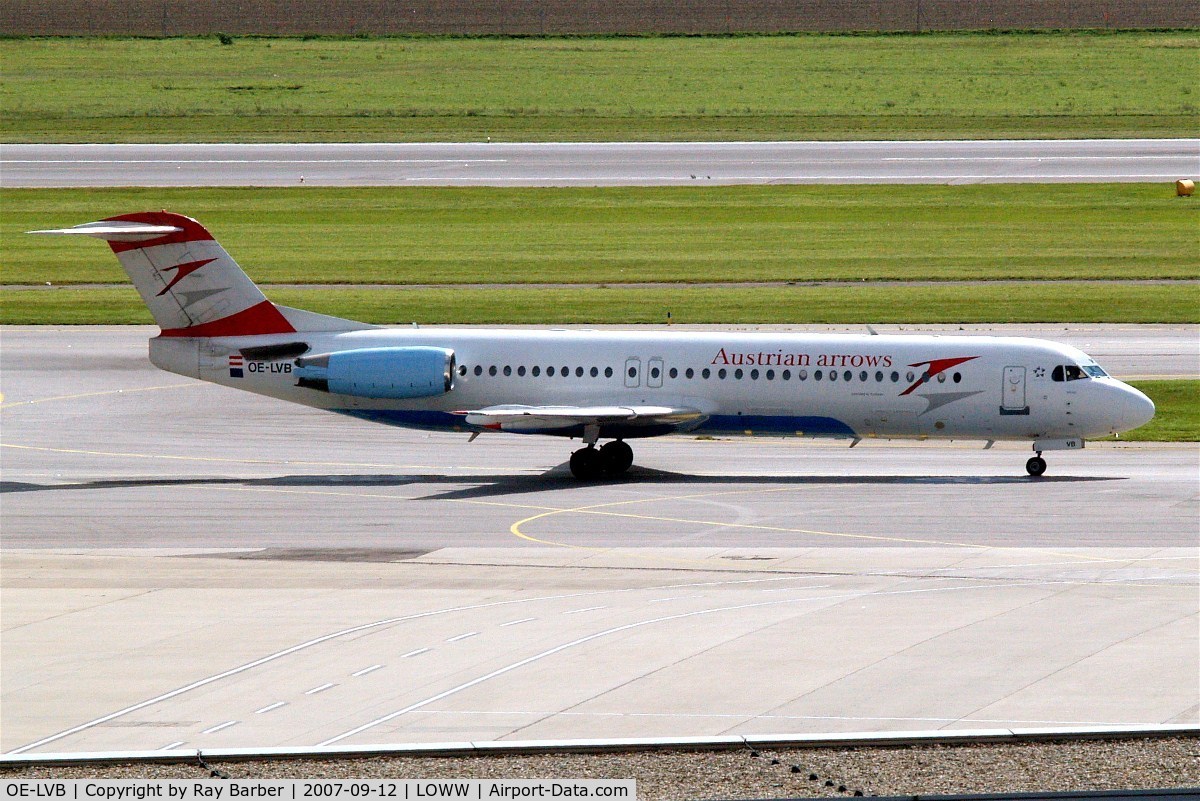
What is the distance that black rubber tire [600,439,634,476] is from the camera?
3594 centimetres

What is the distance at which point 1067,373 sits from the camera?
35.8 m

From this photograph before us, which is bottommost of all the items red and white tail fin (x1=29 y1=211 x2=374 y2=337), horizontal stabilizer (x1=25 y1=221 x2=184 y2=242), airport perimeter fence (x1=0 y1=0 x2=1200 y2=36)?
red and white tail fin (x1=29 y1=211 x2=374 y2=337)

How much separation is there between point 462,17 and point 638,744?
123 m

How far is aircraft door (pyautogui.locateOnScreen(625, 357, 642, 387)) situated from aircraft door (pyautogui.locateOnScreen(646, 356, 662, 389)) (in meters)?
0.19

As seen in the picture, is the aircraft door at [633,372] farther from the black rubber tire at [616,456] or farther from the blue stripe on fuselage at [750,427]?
the black rubber tire at [616,456]

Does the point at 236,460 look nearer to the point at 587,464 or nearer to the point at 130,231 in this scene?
the point at 130,231

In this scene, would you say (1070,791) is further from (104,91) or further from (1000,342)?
(104,91)

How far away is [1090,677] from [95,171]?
75.6 metres

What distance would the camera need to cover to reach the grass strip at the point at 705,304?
Answer: 5478 cm

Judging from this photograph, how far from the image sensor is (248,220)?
75.9 meters

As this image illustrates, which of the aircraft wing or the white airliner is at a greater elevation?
the white airliner

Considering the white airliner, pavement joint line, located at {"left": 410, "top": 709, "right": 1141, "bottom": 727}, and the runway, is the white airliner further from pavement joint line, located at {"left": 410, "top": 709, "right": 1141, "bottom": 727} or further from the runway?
the runway

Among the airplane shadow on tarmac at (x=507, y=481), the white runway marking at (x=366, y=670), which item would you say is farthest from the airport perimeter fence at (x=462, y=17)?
the white runway marking at (x=366, y=670)
